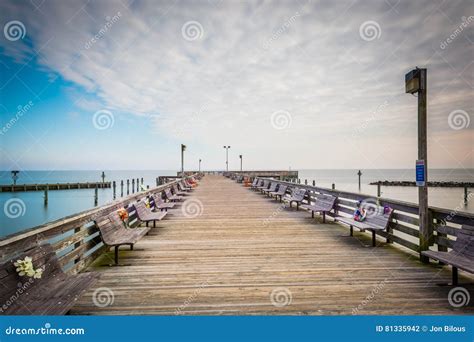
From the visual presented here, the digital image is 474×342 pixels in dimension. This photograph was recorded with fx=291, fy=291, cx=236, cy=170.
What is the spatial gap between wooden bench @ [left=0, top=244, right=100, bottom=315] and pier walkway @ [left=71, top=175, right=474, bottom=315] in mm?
410

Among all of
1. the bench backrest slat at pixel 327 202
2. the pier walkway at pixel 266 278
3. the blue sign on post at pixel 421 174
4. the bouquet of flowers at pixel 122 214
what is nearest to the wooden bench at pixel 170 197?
the pier walkway at pixel 266 278

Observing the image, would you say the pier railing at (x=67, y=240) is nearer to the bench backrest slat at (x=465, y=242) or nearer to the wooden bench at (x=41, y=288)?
the wooden bench at (x=41, y=288)

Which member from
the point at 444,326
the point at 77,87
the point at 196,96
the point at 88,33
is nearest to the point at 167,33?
the point at 88,33

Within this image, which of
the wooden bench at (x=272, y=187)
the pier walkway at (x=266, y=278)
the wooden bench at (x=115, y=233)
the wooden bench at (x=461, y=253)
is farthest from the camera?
the wooden bench at (x=272, y=187)

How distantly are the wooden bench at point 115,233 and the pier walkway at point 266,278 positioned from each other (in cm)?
37

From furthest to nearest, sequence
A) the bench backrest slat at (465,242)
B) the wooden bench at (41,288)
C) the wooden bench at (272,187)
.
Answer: the wooden bench at (272,187), the bench backrest slat at (465,242), the wooden bench at (41,288)

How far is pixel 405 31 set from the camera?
27.1ft

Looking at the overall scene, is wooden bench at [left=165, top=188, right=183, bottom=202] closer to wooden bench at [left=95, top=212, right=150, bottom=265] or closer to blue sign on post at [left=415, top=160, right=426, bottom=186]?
wooden bench at [left=95, top=212, right=150, bottom=265]

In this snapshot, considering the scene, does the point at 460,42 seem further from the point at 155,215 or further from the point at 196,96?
the point at 196,96

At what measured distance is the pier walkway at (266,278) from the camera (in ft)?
10.6

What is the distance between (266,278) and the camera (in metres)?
4.09

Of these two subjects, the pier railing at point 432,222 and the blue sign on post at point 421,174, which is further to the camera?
the blue sign on post at point 421,174

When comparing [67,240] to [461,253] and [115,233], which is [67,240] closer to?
[115,233]

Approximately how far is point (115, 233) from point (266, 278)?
9.46 feet
